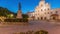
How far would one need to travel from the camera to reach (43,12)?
2545 cm

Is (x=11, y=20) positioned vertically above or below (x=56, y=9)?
below

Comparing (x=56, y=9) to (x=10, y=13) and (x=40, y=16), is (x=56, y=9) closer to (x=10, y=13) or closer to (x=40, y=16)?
(x=40, y=16)

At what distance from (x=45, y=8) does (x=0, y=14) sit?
32.4 feet

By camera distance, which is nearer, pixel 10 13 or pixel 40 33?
pixel 40 33

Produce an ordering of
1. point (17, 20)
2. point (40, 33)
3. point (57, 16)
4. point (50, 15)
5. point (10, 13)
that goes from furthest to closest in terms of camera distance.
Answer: point (50, 15) < point (57, 16) < point (10, 13) < point (17, 20) < point (40, 33)

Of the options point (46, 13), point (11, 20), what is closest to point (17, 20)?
point (11, 20)

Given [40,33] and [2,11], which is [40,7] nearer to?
[2,11]

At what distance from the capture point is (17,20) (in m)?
14.0

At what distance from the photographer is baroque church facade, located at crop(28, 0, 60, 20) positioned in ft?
76.8

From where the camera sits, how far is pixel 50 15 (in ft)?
78.6

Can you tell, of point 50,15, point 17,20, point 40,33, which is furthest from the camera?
point 50,15

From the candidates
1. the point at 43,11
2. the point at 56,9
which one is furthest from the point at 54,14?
the point at 43,11

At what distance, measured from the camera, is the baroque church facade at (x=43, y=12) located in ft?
76.8

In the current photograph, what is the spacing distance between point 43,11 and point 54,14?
290 centimetres
